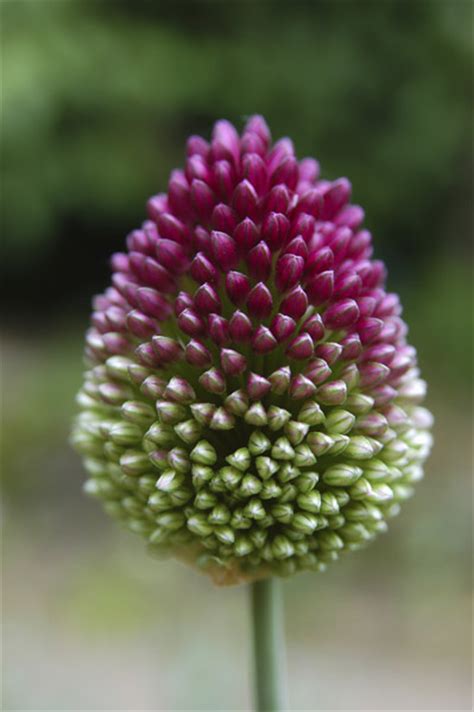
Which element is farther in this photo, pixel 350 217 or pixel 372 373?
pixel 350 217

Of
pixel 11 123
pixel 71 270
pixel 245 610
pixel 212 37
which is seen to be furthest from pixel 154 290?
pixel 71 270

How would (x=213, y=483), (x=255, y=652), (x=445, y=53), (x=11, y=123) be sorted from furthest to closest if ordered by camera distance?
(x=445, y=53)
(x=11, y=123)
(x=255, y=652)
(x=213, y=483)

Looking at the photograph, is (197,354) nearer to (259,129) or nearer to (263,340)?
(263,340)

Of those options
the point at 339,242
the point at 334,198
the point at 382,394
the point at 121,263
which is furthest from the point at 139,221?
the point at 382,394

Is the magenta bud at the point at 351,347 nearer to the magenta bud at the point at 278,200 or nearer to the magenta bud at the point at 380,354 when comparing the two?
the magenta bud at the point at 380,354

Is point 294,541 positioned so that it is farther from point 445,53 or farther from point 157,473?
point 445,53

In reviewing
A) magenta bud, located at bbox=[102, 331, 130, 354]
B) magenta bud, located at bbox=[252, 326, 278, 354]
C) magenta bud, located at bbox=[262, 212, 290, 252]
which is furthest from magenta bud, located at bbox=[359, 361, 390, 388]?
magenta bud, located at bbox=[102, 331, 130, 354]
